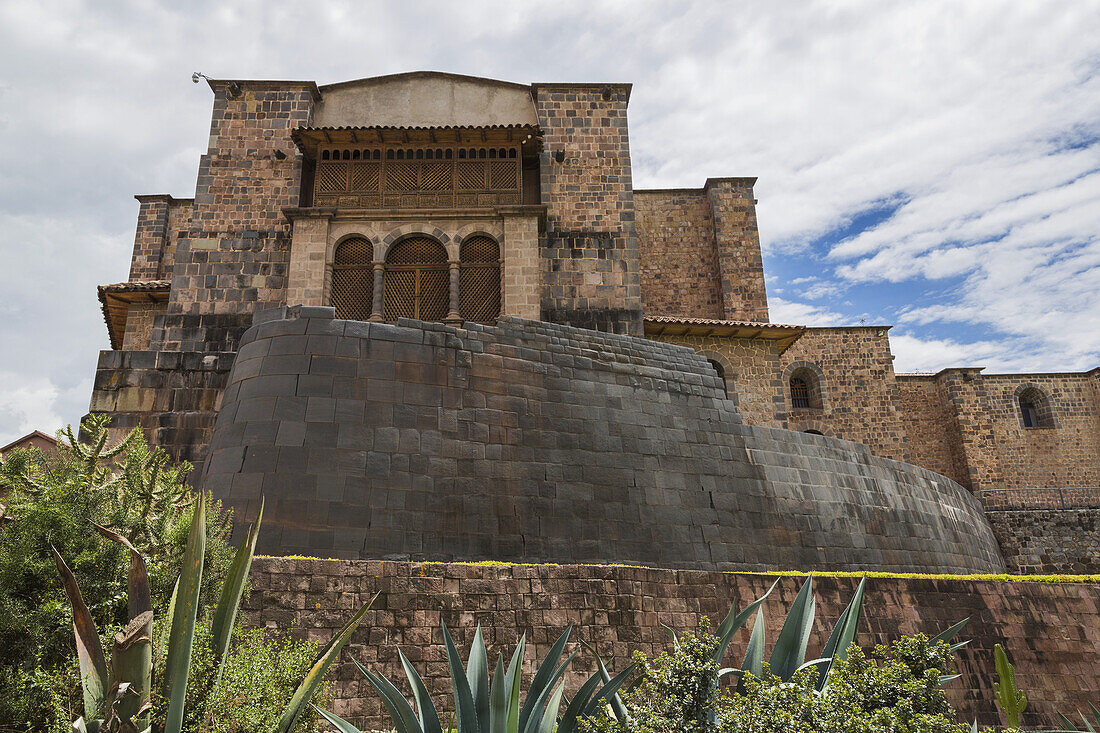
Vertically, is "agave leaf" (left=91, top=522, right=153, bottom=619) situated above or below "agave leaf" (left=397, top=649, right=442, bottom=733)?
above

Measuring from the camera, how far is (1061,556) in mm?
23500

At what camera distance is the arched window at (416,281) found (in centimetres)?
1698

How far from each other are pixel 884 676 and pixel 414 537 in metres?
7.05

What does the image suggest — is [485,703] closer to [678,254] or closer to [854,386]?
[678,254]

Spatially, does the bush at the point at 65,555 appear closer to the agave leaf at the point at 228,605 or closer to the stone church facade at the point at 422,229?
the agave leaf at the point at 228,605

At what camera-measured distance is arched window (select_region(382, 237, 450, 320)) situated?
1698cm

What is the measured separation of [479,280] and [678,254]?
10582 millimetres

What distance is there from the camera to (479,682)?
4.74 metres

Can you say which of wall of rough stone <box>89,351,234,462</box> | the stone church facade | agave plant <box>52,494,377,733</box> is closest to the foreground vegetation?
agave plant <box>52,494,377,733</box>

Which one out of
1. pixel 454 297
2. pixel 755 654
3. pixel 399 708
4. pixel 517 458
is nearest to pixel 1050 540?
pixel 454 297

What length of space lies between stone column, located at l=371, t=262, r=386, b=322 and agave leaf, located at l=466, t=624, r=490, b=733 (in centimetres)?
1248

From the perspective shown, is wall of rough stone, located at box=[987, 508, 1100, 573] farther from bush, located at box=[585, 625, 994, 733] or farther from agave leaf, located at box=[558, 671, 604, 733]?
agave leaf, located at box=[558, 671, 604, 733]

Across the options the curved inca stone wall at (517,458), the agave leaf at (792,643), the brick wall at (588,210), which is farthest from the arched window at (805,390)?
the agave leaf at (792,643)

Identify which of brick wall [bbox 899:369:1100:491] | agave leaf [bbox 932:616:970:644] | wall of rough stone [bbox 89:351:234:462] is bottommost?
agave leaf [bbox 932:616:970:644]
